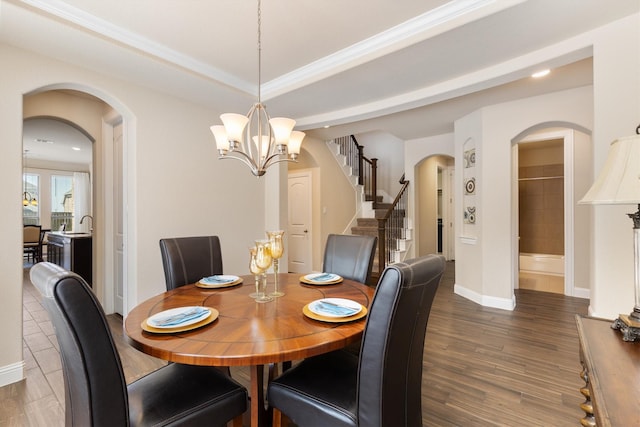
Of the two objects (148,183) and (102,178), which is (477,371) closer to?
(148,183)

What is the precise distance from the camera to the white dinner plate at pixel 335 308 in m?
1.38

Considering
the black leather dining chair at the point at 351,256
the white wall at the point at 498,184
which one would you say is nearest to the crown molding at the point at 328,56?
the black leather dining chair at the point at 351,256

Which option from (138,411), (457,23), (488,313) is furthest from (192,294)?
(488,313)

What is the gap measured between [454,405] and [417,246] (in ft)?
13.9

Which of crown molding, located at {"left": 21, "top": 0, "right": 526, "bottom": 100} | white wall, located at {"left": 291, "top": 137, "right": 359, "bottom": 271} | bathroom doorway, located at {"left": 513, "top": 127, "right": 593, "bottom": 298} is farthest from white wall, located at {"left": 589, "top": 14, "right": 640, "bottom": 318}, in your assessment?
white wall, located at {"left": 291, "top": 137, "right": 359, "bottom": 271}

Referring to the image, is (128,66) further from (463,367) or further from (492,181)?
(492,181)

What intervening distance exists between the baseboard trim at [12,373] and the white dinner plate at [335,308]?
96.6 inches

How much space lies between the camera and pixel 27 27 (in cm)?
203

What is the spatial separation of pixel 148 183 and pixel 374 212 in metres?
4.74

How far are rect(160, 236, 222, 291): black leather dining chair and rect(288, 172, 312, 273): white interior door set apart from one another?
331 centimetres

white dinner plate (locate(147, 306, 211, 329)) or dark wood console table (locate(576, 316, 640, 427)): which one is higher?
white dinner plate (locate(147, 306, 211, 329))

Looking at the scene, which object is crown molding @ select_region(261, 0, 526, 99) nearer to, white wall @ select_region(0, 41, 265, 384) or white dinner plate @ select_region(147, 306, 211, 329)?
white wall @ select_region(0, 41, 265, 384)

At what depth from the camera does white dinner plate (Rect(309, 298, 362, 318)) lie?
138 centimetres

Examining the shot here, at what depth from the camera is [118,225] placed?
3.46 m
